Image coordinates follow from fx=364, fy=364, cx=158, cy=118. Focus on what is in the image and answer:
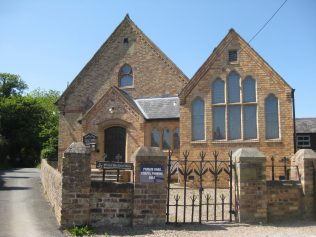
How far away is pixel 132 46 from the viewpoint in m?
27.0

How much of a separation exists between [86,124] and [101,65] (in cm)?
538

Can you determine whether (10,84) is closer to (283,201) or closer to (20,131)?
(20,131)

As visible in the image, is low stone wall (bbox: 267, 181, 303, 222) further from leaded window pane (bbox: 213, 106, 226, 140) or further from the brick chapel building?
leaded window pane (bbox: 213, 106, 226, 140)

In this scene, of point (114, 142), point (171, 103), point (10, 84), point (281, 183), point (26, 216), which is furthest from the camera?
point (10, 84)

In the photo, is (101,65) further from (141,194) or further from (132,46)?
(141,194)

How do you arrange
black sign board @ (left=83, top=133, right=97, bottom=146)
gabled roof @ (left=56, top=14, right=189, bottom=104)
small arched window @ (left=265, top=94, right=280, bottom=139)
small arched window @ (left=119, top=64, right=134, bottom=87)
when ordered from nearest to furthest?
small arched window @ (left=265, top=94, right=280, bottom=139)
black sign board @ (left=83, top=133, right=97, bottom=146)
gabled roof @ (left=56, top=14, right=189, bottom=104)
small arched window @ (left=119, top=64, right=134, bottom=87)

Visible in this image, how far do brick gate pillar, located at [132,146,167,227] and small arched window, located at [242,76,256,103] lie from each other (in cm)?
1185

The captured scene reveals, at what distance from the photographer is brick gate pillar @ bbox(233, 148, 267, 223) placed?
34.2 ft

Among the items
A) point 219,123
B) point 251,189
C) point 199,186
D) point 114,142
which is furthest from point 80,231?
point 114,142

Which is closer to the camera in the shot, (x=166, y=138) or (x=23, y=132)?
(x=166, y=138)

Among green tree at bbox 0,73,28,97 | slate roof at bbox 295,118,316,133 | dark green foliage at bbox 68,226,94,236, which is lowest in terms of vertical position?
dark green foliage at bbox 68,226,94,236

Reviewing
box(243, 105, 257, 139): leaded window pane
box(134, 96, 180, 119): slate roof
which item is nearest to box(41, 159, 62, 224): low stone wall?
box(134, 96, 180, 119): slate roof

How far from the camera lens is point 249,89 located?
20.7 meters

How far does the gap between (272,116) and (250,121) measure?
1.22m
